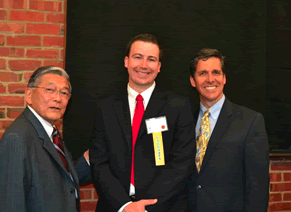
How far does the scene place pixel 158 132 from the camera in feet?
5.72

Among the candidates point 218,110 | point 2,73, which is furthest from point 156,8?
point 2,73

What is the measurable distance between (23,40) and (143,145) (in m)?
1.56

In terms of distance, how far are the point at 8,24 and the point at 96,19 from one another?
817 mm

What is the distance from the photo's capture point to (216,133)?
1.85m

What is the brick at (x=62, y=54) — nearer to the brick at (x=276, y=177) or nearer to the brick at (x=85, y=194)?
the brick at (x=85, y=194)

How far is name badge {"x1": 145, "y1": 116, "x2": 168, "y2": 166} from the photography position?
1.72m

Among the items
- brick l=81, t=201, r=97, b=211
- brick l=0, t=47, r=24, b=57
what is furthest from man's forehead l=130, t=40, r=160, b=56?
brick l=81, t=201, r=97, b=211

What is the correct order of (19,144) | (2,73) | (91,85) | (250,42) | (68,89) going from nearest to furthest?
(19,144) < (68,89) < (2,73) < (91,85) < (250,42)

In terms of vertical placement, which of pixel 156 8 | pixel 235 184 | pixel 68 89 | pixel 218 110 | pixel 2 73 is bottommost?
pixel 235 184

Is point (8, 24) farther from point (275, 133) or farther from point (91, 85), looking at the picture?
point (275, 133)

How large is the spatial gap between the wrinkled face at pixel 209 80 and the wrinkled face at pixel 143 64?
0.44 meters

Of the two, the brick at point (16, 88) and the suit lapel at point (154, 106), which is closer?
the suit lapel at point (154, 106)

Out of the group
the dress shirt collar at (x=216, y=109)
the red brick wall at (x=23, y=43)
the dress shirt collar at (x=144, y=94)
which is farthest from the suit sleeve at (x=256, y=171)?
the red brick wall at (x=23, y=43)

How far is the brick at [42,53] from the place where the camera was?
2289 millimetres
